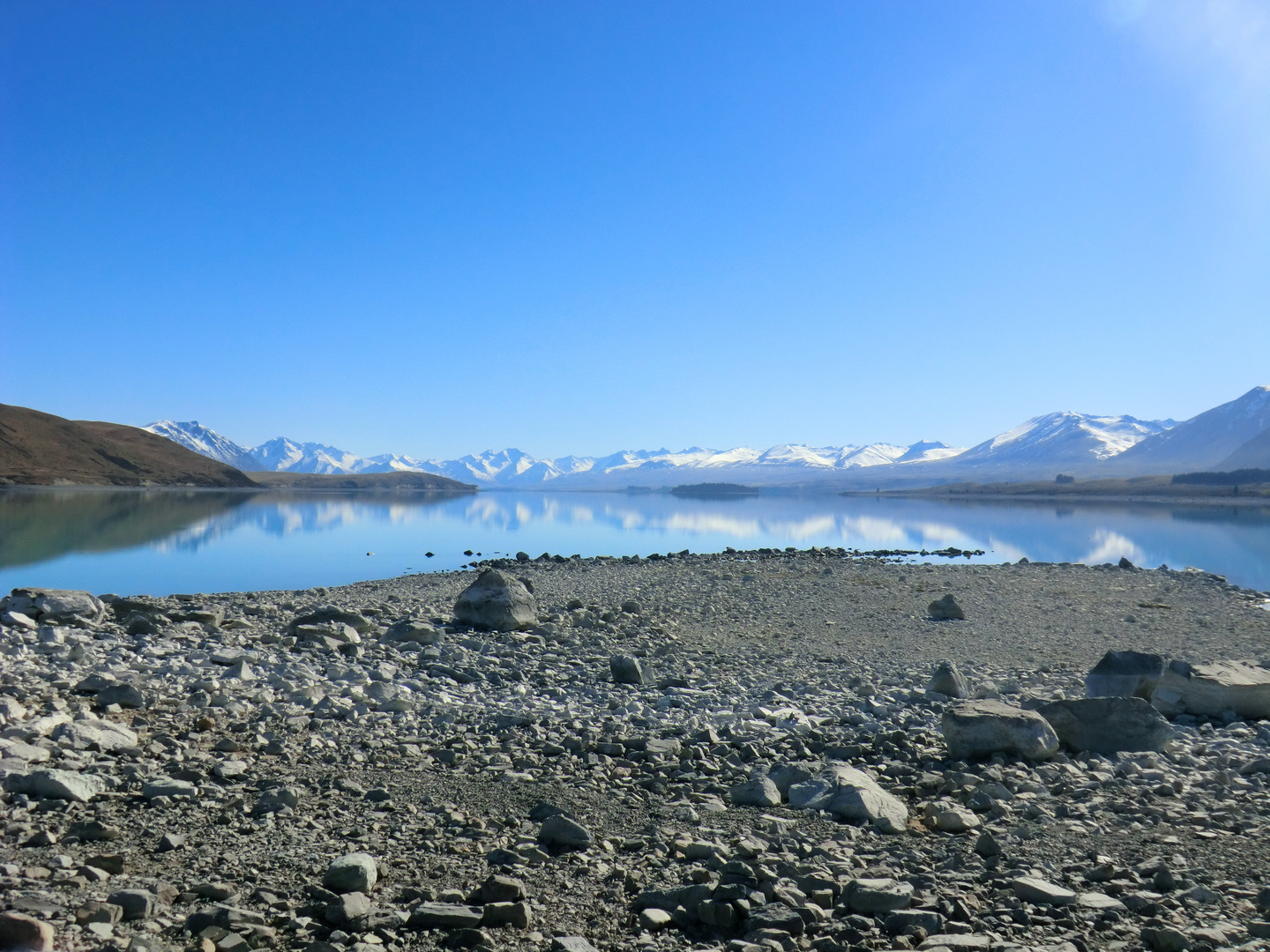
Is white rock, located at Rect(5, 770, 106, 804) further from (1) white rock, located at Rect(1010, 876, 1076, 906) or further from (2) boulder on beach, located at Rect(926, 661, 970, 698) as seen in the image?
(2) boulder on beach, located at Rect(926, 661, 970, 698)

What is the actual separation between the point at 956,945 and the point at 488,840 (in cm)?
339

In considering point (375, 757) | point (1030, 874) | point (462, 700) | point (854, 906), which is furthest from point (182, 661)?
point (1030, 874)

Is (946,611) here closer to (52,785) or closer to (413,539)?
(52,785)

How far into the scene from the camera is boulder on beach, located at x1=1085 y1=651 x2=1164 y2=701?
11609 millimetres

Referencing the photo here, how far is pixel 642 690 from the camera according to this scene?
489 inches

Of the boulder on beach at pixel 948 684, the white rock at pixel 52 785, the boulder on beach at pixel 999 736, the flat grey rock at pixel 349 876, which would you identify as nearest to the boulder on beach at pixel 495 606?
the boulder on beach at pixel 948 684

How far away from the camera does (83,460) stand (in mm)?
157000

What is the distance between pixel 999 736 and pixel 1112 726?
1573 millimetres

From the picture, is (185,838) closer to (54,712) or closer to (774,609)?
(54,712)

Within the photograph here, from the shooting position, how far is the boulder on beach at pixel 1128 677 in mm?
11609

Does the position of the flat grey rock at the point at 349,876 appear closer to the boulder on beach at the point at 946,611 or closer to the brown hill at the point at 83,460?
the boulder on beach at the point at 946,611

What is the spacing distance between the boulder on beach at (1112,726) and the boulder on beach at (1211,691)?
2.50m

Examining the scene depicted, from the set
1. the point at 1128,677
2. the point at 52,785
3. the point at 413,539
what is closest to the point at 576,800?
the point at 52,785

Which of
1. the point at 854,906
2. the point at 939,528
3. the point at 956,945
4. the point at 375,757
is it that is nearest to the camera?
the point at 956,945
